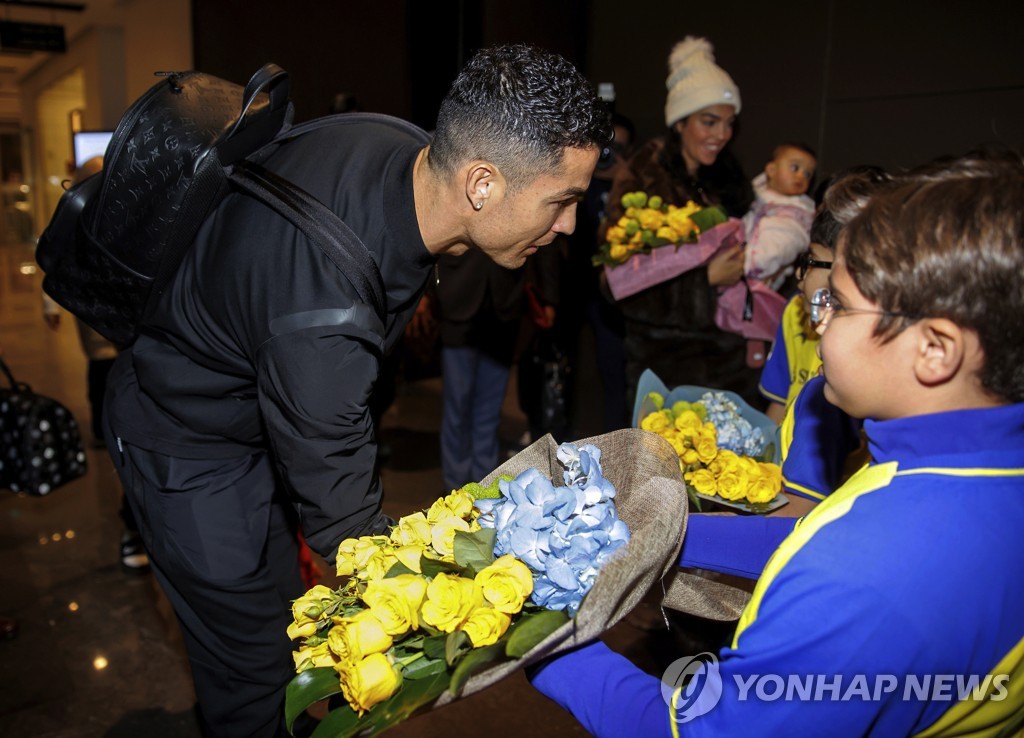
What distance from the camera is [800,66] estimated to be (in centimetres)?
399

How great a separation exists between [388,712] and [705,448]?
→ 1.12 metres

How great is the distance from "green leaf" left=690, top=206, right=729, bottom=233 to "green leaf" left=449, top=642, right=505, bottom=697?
2.63m

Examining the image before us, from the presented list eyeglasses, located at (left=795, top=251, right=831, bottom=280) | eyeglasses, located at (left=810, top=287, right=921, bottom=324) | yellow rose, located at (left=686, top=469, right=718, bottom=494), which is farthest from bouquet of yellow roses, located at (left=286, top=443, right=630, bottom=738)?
eyeglasses, located at (left=795, top=251, right=831, bottom=280)

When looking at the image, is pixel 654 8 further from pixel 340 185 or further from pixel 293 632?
pixel 293 632

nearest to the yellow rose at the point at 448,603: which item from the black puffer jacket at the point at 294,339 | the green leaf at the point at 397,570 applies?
the green leaf at the point at 397,570

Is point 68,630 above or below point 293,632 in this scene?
below

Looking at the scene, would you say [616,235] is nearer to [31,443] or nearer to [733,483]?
[733,483]

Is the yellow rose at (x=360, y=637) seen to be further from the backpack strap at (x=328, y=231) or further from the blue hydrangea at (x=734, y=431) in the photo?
the blue hydrangea at (x=734, y=431)

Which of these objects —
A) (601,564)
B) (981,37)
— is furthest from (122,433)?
(981,37)

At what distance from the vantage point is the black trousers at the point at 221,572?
73.5 inches

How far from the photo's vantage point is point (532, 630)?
3.50 feet

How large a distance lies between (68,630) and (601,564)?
290cm

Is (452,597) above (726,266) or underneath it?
underneath

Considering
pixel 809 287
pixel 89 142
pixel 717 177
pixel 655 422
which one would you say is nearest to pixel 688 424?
pixel 655 422
